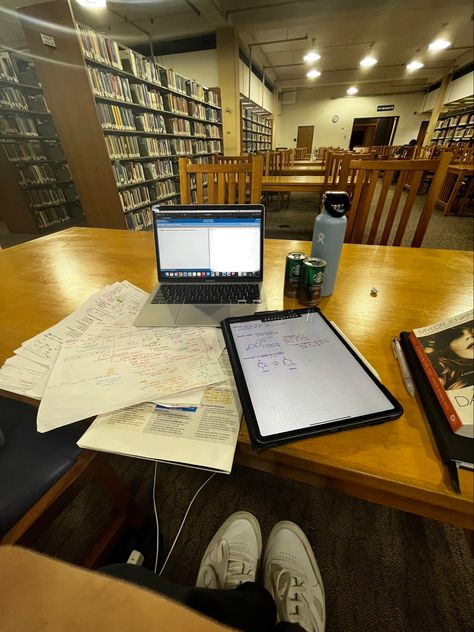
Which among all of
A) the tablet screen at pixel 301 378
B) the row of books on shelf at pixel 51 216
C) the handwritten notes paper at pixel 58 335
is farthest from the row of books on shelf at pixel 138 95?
the tablet screen at pixel 301 378

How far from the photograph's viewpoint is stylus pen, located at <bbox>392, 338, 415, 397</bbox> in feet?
1.34

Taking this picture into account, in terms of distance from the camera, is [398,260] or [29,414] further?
[398,260]

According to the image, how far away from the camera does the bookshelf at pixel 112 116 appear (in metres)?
1.97

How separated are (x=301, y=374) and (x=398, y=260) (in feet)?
2.26

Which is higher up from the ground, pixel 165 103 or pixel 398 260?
pixel 165 103

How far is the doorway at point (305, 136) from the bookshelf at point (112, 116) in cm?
767

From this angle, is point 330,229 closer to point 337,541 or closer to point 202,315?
point 202,315

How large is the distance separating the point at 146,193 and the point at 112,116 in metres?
0.83

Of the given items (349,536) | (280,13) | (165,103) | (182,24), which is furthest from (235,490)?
(182,24)

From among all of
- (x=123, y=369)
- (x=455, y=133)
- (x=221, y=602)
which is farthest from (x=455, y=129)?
(x=221, y=602)

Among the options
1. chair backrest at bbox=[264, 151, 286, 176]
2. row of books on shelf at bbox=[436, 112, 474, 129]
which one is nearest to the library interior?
chair backrest at bbox=[264, 151, 286, 176]

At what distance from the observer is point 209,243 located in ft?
2.28

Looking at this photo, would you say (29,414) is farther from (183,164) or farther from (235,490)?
(183,164)

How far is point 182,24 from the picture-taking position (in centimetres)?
415
